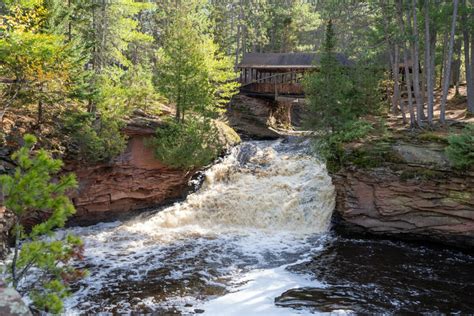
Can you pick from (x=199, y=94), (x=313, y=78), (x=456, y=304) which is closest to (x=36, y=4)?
(x=199, y=94)

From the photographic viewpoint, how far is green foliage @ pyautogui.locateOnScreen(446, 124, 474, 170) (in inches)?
537

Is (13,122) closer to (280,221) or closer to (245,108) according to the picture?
(280,221)

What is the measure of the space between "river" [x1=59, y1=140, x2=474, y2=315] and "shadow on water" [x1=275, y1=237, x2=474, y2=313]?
0.11ft

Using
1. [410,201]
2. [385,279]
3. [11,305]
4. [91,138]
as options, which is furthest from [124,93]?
[11,305]

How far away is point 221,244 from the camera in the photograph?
1480 cm

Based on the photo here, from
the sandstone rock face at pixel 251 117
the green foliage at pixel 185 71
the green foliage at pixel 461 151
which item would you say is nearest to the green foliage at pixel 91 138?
the green foliage at pixel 185 71

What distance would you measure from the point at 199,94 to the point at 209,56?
233 centimetres

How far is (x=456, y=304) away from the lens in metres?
10.6

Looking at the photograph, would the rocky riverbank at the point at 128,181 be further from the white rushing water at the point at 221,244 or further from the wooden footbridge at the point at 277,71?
the wooden footbridge at the point at 277,71

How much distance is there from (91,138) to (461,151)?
46.8ft

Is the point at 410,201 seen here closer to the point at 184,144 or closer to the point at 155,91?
the point at 184,144

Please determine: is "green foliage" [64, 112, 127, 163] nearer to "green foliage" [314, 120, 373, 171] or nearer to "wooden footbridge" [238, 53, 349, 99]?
"green foliage" [314, 120, 373, 171]

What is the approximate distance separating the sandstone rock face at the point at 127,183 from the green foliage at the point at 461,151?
11641 millimetres

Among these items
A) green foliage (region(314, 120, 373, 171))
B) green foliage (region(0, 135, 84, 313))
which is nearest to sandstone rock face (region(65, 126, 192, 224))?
green foliage (region(314, 120, 373, 171))
